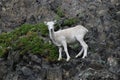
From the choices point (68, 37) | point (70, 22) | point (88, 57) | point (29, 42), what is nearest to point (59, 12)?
point (70, 22)

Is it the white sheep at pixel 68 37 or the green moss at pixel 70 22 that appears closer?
the white sheep at pixel 68 37

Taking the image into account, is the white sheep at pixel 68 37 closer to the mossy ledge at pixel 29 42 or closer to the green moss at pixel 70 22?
the mossy ledge at pixel 29 42

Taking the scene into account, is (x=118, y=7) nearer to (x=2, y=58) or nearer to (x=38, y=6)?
(x=38, y=6)

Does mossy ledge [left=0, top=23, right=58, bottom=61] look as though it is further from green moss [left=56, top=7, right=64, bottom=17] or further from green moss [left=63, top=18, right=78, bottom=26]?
green moss [left=56, top=7, right=64, bottom=17]

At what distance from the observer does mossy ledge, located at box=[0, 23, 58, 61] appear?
28.0 metres

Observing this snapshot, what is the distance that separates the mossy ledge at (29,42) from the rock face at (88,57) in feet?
1.28

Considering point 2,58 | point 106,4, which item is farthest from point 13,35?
point 106,4

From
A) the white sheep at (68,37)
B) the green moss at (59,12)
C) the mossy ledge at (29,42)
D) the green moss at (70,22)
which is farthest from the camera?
the green moss at (59,12)

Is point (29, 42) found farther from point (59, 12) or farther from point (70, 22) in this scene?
point (59, 12)

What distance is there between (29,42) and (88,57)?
3.85 meters

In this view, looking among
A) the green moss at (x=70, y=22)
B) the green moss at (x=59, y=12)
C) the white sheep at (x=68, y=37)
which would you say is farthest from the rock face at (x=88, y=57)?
the white sheep at (x=68, y=37)

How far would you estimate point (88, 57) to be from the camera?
26984mm

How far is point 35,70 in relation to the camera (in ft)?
89.3

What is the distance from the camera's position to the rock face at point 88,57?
26.2 metres
